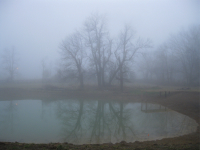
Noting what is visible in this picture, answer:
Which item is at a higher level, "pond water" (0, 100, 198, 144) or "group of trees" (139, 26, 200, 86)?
"group of trees" (139, 26, 200, 86)

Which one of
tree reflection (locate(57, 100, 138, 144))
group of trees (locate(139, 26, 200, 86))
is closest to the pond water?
tree reflection (locate(57, 100, 138, 144))

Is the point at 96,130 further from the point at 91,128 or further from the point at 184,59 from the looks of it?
the point at 184,59

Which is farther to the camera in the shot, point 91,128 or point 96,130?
point 91,128

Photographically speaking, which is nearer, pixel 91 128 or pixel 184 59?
pixel 91 128

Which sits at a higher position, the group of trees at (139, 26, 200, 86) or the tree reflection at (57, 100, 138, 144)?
the group of trees at (139, 26, 200, 86)

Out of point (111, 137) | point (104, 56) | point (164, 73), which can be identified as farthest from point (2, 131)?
point (164, 73)

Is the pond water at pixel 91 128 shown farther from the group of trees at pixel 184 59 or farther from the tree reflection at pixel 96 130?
the group of trees at pixel 184 59

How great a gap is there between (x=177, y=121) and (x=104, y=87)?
16.5 m

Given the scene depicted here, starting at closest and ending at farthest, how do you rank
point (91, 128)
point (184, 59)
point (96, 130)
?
point (96, 130) < point (91, 128) < point (184, 59)

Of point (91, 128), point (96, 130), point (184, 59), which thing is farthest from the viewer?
point (184, 59)

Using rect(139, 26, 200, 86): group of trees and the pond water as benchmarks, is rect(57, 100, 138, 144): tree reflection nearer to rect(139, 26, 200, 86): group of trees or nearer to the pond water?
the pond water

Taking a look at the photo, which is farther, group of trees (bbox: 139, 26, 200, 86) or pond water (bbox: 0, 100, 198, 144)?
group of trees (bbox: 139, 26, 200, 86)

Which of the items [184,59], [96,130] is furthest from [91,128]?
[184,59]

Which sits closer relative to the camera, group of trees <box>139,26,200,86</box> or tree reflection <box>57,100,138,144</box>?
tree reflection <box>57,100,138,144</box>
